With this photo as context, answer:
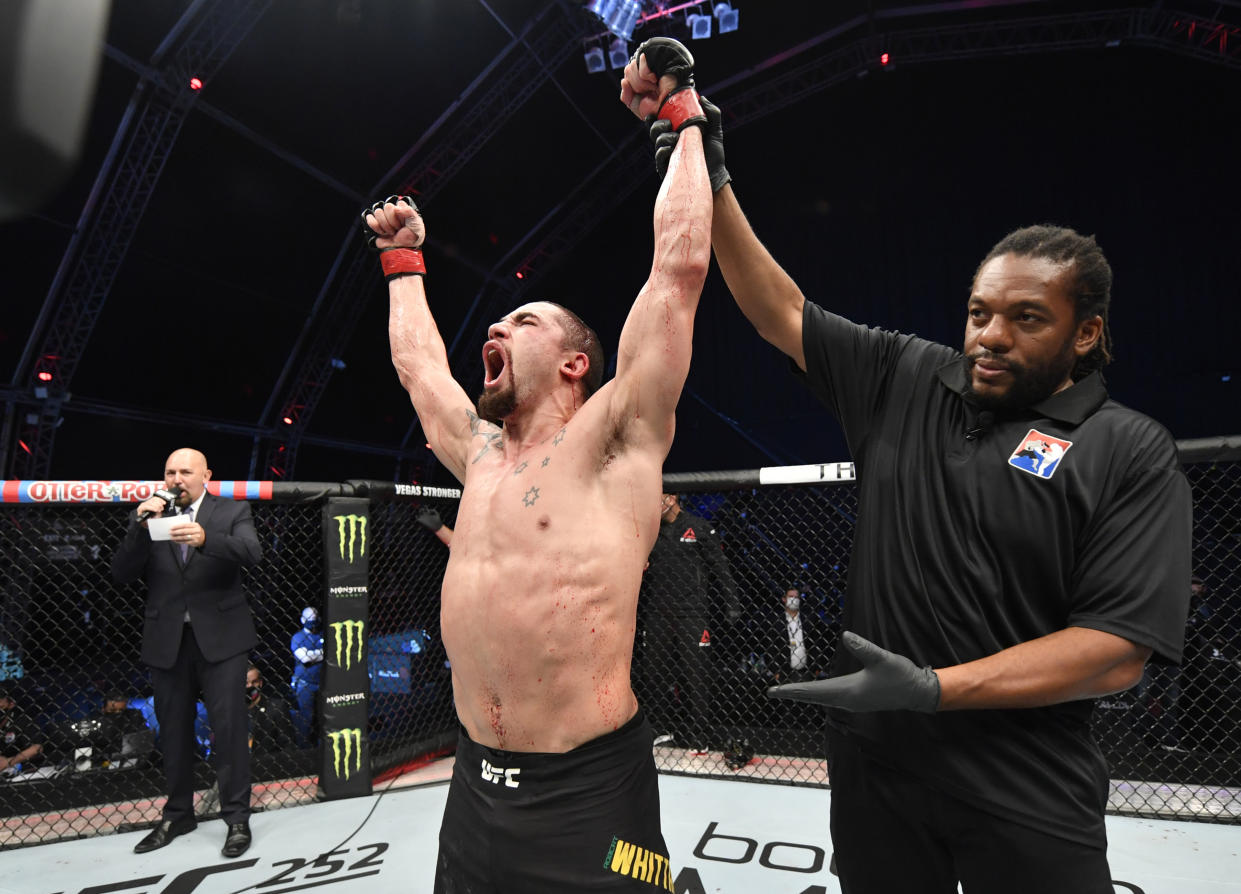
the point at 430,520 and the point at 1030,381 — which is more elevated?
the point at 1030,381

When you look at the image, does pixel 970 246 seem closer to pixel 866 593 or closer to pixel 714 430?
pixel 714 430

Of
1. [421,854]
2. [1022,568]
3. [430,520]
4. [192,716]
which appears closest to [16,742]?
[192,716]

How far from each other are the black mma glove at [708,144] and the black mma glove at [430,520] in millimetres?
2707

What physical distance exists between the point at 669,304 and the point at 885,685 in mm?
762

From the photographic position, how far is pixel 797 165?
10.3 meters

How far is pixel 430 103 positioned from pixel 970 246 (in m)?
7.24

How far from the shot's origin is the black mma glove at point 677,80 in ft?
4.63

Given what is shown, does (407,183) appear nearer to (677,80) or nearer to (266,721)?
(266,721)

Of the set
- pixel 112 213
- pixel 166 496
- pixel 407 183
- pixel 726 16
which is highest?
pixel 726 16

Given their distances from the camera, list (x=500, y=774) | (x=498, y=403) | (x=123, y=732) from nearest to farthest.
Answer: (x=500, y=774)
(x=498, y=403)
(x=123, y=732)

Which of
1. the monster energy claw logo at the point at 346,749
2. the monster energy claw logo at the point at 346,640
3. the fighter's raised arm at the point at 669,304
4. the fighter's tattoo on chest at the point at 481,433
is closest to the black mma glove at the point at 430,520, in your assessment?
the monster energy claw logo at the point at 346,640

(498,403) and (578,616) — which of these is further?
(498,403)

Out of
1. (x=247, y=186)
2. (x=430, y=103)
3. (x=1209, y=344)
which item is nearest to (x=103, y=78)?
(x=247, y=186)

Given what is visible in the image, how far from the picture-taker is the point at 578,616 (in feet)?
4.27
